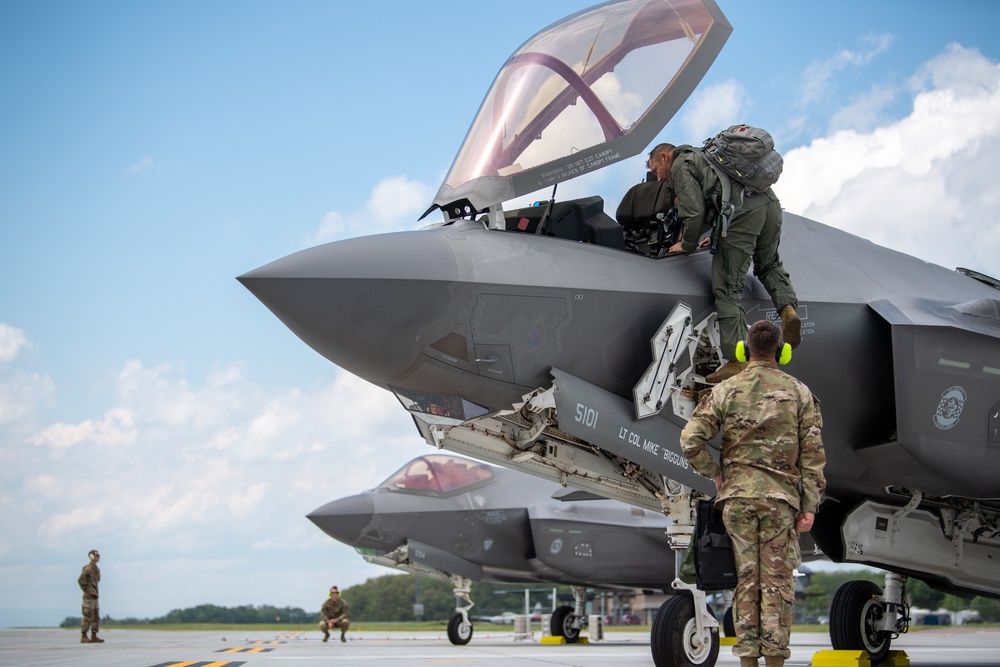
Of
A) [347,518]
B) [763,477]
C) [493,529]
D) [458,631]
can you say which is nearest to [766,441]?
[763,477]

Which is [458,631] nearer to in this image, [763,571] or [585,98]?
[585,98]

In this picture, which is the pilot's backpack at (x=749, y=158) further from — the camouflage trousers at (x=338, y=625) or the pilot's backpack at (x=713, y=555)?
the camouflage trousers at (x=338, y=625)

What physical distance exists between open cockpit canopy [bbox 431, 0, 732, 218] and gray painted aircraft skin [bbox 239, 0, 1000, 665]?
→ 0.04 ft

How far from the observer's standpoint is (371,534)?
16.4 metres

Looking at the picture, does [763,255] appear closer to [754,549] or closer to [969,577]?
[754,549]

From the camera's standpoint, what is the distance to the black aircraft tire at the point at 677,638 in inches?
243

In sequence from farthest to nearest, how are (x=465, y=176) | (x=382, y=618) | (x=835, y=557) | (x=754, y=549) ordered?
(x=382, y=618) → (x=835, y=557) → (x=465, y=176) → (x=754, y=549)

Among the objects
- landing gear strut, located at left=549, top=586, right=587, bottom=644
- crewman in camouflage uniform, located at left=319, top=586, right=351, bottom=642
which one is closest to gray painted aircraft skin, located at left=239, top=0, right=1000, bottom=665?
landing gear strut, located at left=549, top=586, right=587, bottom=644

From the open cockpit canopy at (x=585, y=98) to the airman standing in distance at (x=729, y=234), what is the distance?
383 mm

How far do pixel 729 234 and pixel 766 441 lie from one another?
225cm

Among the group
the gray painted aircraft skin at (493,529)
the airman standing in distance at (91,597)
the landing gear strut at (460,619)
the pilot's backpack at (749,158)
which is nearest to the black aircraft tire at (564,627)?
the gray painted aircraft skin at (493,529)

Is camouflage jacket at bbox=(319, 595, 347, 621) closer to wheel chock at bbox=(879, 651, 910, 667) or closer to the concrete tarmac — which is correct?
the concrete tarmac

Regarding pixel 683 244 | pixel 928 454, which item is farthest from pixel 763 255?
pixel 928 454

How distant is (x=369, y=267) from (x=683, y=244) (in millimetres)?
2229
